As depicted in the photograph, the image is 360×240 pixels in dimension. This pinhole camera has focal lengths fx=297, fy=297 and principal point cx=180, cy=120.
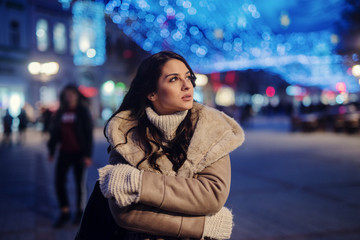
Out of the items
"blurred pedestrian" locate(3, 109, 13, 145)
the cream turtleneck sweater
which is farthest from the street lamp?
the cream turtleneck sweater

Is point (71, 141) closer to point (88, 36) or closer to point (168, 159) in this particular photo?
point (168, 159)

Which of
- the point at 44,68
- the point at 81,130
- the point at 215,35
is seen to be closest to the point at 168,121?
the point at 81,130

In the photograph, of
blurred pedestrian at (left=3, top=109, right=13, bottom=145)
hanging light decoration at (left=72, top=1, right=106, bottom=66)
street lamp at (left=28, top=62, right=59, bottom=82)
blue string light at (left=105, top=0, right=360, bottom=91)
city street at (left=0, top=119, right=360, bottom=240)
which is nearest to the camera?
city street at (left=0, top=119, right=360, bottom=240)

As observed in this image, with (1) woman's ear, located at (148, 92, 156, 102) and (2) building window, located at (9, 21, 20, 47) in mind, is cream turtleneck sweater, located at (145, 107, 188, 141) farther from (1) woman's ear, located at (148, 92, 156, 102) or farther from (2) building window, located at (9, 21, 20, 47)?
(2) building window, located at (9, 21, 20, 47)

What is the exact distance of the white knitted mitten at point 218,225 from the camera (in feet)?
4.55

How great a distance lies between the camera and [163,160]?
1.53 metres

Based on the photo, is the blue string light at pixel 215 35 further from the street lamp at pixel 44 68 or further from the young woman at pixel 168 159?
the young woman at pixel 168 159

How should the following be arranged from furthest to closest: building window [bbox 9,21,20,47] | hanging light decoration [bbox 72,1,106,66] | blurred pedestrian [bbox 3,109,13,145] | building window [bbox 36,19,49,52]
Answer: hanging light decoration [bbox 72,1,106,66] < building window [bbox 36,19,49,52] < building window [bbox 9,21,20,47] < blurred pedestrian [bbox 3,109,13,145]

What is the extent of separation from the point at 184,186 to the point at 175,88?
51 cm

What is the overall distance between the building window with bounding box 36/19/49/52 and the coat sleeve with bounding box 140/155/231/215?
95.6 ft

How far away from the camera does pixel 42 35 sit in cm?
2709

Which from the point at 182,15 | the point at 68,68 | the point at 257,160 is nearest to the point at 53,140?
the point at 257,160

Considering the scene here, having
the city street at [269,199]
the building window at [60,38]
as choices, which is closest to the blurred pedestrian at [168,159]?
the city street at [269,199]

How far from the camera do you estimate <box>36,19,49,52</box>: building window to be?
2668 cm
